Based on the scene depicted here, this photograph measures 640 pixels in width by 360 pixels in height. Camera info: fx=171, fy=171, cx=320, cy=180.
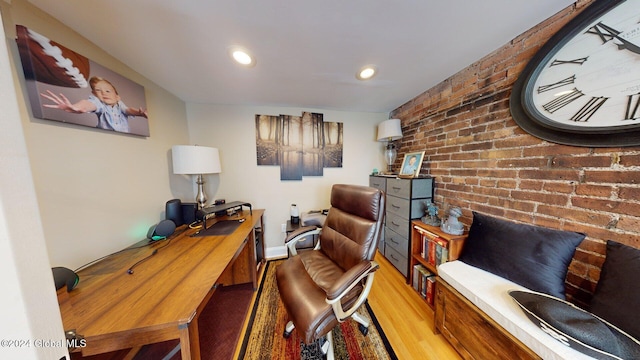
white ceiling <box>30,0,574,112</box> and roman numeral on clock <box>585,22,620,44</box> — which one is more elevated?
white ceiling <box>30,0,574,112</box>

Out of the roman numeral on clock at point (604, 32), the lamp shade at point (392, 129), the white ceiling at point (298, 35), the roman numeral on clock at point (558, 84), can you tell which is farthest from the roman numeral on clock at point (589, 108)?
the lamp shade at point (392, 129)

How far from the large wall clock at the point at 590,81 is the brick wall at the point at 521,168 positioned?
0.08 metres

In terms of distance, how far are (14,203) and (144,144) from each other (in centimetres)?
149

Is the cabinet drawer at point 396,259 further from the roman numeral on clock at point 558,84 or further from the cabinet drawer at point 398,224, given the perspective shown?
the roman numeral on clock at point 558,84

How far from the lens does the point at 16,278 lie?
0.37m

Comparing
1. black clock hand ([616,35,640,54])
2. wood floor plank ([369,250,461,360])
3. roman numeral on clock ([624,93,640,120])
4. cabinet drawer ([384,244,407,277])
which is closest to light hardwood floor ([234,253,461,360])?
wood floor plank ([369,250,461,360])

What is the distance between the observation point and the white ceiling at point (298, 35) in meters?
0.96

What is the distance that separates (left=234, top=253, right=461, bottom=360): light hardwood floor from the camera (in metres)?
1.22

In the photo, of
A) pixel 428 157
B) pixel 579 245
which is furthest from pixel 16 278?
pixel 428 157

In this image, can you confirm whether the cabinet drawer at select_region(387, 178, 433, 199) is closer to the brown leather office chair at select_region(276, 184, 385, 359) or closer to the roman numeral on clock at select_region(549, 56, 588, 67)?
the brown leather office chair at select_region(276, 184, 385, 359)

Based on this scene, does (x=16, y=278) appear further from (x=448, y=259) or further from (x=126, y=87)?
(x=448, y=259)

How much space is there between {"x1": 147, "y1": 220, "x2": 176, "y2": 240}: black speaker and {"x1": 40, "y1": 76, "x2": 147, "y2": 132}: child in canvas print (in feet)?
2.61

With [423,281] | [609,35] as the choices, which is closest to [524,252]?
[423,281]

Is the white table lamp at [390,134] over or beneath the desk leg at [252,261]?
over
